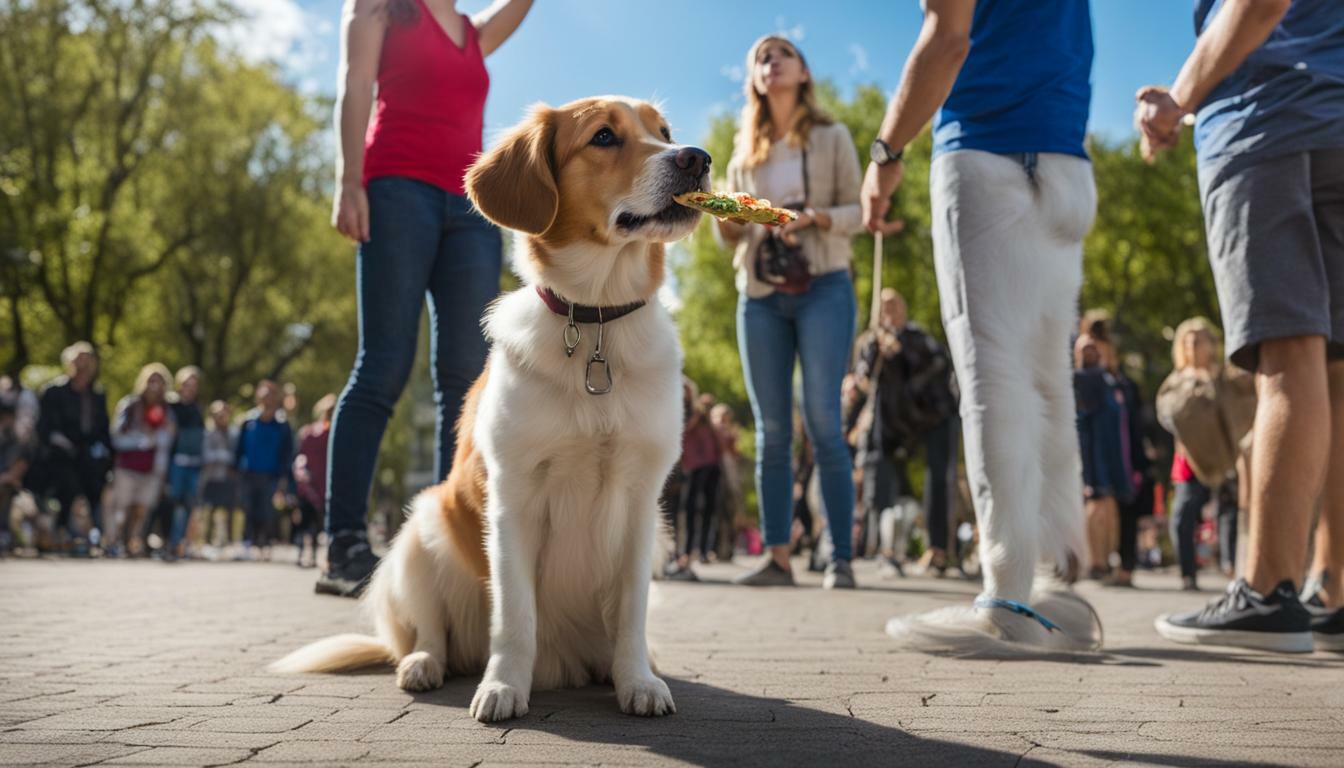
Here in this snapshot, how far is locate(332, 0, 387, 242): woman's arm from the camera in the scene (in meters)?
5.09

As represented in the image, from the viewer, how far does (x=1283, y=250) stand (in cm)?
405

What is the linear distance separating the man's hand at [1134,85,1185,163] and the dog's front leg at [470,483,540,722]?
2.67m

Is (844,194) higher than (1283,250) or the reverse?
higher

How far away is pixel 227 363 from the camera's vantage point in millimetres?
34219

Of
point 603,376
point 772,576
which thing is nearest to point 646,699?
point 603,376

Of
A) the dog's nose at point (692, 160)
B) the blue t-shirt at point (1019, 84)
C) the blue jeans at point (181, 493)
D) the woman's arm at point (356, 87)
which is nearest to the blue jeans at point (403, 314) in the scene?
the woman's arm at point (356, 87)

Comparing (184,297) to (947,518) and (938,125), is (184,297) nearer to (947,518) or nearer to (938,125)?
(947,518)

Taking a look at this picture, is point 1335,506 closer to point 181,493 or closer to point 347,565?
point 347,565

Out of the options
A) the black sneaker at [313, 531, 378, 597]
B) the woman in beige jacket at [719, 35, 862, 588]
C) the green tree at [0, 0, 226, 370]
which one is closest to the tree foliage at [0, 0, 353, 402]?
the green tree at [0, 0, 226, 370]

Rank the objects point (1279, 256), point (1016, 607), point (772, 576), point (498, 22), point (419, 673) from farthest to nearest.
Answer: point (772, 576), point (498, 22), point (1279, 256), point (1016, 607), point (419, 673)

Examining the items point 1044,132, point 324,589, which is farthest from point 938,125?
point 324,589

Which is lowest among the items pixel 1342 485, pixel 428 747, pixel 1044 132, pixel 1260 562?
pixel 428 747

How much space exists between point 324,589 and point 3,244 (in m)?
26.6

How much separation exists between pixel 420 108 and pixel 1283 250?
353 cm
